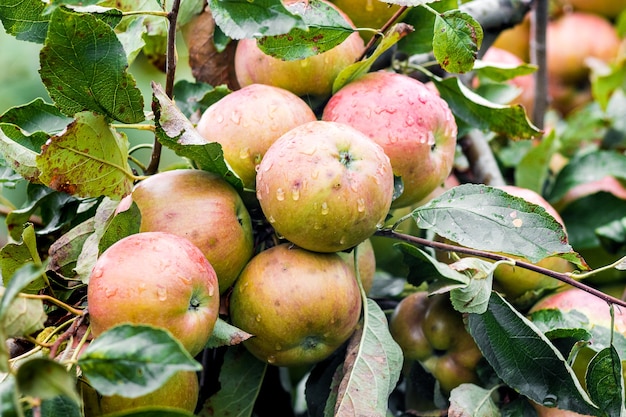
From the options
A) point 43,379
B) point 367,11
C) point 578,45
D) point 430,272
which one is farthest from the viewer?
point 578,45

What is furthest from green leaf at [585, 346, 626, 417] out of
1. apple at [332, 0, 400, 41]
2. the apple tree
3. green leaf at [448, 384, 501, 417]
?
apple at [332, 0, 400, 41]

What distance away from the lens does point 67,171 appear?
0.65 meters

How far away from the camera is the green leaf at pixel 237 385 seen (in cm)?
76

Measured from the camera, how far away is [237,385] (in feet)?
2.54

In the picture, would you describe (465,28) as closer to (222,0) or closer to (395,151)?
(395,151)

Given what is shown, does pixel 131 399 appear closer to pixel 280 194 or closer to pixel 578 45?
pixel 280 194

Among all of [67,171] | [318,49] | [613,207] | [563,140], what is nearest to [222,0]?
[318,49]

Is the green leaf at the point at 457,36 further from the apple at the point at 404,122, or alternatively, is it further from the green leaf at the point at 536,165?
the green leaf at the point at 536,165

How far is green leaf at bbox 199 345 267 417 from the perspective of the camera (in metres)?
0.76

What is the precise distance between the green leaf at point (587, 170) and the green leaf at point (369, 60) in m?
0.55

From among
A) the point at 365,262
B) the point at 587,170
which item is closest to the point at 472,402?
the point at 365,262

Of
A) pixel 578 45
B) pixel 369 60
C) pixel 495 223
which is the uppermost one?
pixel 369 60

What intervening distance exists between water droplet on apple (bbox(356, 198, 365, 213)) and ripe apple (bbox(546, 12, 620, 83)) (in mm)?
1107

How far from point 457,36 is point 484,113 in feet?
0.66
